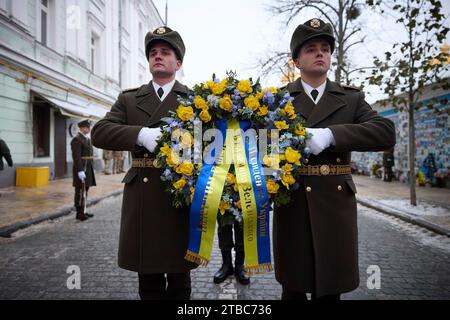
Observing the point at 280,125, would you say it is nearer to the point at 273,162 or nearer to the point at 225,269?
the point at 273,162

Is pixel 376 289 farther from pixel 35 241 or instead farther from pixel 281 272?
pixel 35 241

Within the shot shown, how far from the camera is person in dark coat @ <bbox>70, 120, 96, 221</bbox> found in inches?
253

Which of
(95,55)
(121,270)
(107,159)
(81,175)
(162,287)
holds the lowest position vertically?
(121,270)

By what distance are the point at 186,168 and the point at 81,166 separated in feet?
17.7

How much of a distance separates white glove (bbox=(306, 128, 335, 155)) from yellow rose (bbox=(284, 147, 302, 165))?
0.16 metres

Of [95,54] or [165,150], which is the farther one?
[95,54]

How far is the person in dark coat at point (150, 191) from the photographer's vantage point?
2047 mm

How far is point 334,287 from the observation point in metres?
1.92

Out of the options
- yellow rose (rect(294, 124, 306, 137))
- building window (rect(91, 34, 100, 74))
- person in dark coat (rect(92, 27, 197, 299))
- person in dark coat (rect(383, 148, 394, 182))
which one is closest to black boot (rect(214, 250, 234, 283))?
person in dark coat (rect(92, 27, 197, 299))

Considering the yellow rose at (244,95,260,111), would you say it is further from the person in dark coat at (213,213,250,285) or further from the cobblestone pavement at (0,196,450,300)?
the cobblestone pavement at (0,196,450,300)

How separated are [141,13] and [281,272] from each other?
2518cm

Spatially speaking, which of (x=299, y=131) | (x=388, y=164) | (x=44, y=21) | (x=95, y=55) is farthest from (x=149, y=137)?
(x=95, y=55)

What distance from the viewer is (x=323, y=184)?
200 centimetres
